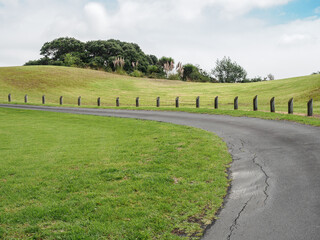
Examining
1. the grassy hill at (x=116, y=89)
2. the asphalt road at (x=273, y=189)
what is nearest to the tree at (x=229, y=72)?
the grassy hill at (x=116, y=89)

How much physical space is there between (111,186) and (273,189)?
11.4 ft

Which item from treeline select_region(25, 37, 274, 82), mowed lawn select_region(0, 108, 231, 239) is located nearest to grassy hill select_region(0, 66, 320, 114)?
treeline select_region(25, 37, 274, 82)

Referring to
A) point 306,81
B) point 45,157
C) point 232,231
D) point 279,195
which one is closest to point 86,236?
point 232,231

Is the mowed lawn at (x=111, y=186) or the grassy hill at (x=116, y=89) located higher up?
the grassy hill at (x=116, y=89)

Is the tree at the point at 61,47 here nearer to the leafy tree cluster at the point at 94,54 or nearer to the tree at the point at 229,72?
the leafy tree cluster at the point at 94,54

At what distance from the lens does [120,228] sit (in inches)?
188

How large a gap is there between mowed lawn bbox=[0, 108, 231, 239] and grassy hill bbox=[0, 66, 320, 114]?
A: 89.9 feet

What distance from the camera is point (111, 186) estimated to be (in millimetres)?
6695

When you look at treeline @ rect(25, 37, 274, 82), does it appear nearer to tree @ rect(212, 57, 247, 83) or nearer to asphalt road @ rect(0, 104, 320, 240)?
tree @ rect(212, 57, 247, 83)

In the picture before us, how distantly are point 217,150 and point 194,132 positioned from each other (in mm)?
3431

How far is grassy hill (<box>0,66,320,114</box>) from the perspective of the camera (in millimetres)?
40688

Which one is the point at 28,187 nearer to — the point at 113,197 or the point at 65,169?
the point at 65,169

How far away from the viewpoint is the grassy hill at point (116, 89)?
40688 mm

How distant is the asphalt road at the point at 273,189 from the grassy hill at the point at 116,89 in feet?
84.7
